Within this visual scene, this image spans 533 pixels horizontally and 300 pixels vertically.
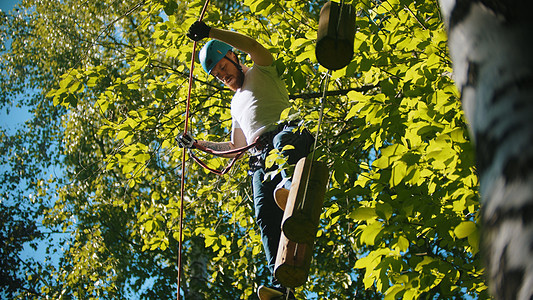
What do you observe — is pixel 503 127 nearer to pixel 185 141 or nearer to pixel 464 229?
pixel 464 229

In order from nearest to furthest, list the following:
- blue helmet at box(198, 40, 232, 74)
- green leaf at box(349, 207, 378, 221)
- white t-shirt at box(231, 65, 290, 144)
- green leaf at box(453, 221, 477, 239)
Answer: green leaf at box(453, 221, 477, 239) < green leaf at box(349, 207, 378, 221) < white t-shirt at box(231, 65, 290, 144) < blue helmet at box(198, 40, 232, 74)

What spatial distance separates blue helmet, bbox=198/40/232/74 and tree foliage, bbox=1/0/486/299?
12.4 inches

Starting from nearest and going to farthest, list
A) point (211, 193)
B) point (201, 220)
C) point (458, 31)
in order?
point (458, 31) → point (211, 193) → point (201, 220)

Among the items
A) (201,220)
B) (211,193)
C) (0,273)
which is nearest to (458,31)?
(211,193)

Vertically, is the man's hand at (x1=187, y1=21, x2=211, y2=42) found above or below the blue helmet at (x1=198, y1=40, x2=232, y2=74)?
below

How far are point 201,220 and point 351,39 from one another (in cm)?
415

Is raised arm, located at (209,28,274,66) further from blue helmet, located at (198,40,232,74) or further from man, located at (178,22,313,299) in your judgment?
blue helmet, located at (198,40,232,74)

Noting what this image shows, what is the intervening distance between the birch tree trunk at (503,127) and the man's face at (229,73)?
8.28 ft

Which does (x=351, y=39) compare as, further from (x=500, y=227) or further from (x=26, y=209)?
(x=26, y=209)

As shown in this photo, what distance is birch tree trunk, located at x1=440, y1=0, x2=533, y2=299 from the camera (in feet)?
1.66

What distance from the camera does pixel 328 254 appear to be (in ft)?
22.6

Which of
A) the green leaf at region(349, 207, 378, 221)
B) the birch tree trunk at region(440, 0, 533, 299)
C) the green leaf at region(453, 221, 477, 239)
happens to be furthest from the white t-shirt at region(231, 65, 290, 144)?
the birch tree trunk at region(440, 0, 533, 299)

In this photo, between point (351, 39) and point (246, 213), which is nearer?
point (351, 39)

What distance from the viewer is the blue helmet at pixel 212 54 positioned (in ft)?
10.1
